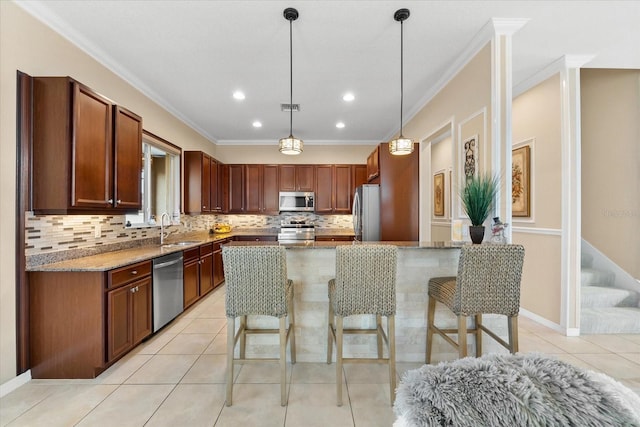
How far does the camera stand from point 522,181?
11.4 ft

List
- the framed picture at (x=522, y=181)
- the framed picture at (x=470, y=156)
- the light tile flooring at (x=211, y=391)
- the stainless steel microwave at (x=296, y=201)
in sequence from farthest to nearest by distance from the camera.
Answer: the stainless steel microwave at (x=296, y=201) → the framed picture at (x=522, y=181) → the framed picture at (x=470, y=156) → the light tile flooring at (x=211, y=391)

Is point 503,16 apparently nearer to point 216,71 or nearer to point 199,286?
point 216,71

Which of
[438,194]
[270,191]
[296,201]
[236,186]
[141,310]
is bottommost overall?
[141,310]

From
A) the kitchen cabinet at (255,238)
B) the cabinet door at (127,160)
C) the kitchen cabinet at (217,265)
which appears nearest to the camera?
Answer: the cabinet door at (127,160)

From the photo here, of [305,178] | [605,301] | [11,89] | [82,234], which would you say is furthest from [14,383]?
[605,301]

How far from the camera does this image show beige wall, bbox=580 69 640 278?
3221mm

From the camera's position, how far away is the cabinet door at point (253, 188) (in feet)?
19.1

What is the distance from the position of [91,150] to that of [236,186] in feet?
11.8

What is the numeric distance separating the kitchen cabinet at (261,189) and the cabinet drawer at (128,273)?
3.22 m

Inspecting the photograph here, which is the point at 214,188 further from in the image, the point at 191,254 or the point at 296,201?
the point at 191,254

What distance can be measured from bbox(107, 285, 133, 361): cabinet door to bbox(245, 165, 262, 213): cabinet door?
3513 mm

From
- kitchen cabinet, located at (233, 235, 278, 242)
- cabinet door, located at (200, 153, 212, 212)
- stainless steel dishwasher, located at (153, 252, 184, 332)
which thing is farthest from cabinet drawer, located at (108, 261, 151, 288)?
kitchen cabinet, located at (233, 235, 278, 242)

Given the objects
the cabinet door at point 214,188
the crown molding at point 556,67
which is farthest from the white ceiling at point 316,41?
the cabinet door at point 214,188

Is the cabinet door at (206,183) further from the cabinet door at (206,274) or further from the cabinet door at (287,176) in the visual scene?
the cabinet door at (287,176)
